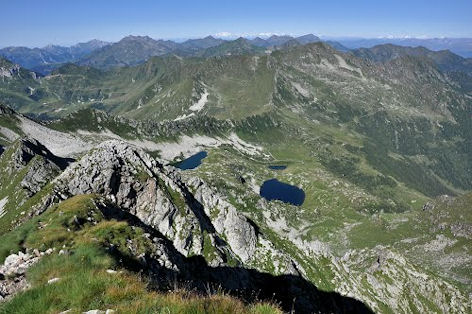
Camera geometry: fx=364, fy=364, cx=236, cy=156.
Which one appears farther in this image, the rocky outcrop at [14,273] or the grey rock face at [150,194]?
the grey rock face at [150,194]

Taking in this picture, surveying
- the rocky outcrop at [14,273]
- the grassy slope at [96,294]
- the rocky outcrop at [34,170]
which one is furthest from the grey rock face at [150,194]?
the rocky outcrop at [34,170]

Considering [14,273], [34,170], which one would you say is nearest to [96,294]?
[14,273]

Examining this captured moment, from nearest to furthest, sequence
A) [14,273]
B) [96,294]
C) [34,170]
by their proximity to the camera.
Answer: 1. [96,294]
2. [14,273]
3. [34,170]

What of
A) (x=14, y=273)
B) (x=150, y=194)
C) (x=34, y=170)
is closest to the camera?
(x=14, y=273)

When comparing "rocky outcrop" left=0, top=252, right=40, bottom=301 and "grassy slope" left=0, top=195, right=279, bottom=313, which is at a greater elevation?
"grassy slope" left=0, top=195, right=279, bottom=313

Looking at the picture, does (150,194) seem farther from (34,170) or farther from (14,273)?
(34,170)

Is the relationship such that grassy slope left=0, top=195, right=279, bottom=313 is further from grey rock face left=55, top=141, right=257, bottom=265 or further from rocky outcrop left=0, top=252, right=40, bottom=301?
grey rock face left=55, top=141, right=257, bottom=265

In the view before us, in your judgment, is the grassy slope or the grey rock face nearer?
the grassy slope

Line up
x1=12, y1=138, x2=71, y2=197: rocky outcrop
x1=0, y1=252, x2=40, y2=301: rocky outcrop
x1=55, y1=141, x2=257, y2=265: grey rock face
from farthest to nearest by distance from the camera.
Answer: x1=12, y1=138, x2=71, y2=197: rocky outcrop
x1=55, y1=141, x2=257, y2=265: grey rock face
x1=0, y1=252, x2=40, y2=301: rocky outcrop

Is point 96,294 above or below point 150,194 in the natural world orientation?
above

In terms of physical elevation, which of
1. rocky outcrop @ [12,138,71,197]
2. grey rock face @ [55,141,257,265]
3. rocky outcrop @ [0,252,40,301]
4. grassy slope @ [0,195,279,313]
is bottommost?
rocky outcrop @ [12,138,71,197]

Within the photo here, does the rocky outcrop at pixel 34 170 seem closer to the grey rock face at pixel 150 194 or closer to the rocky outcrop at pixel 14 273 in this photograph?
the grey rock face at pixel 150 194

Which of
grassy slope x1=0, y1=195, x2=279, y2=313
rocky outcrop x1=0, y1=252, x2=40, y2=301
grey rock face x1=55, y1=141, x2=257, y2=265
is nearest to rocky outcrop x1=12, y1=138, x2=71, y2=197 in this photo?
grey rock face x1=55, y1=141, x2=257, y2=265

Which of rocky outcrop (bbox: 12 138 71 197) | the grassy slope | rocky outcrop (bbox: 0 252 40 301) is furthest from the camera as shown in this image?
rocky outcrop (bbox: 12 138 71 197)
